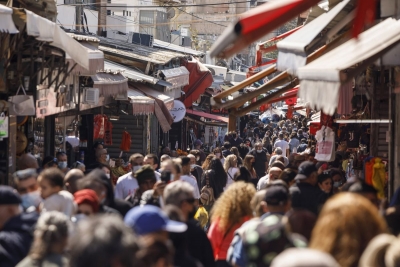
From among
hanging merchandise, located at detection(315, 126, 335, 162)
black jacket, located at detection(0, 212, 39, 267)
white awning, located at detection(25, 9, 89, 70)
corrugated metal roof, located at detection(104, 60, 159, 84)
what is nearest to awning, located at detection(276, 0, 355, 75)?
white awning, located at detection(25, 9, 89, 70)

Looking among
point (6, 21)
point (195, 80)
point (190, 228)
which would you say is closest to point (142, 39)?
point (195, 80)

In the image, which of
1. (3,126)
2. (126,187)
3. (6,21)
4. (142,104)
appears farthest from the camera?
(142,104)

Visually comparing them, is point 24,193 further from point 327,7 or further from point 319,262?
point 327,7

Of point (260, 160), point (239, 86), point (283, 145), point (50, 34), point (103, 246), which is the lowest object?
point (260, 160)

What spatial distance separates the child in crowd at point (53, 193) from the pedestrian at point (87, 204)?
0.28m

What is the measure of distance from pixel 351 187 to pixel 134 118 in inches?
701

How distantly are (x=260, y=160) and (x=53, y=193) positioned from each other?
46.7ft

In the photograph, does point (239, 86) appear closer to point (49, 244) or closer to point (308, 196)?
point (308, 196)

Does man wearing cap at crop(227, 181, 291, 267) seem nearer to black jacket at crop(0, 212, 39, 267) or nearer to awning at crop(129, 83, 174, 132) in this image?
black jacket at crop(0, 212, 39, 267)

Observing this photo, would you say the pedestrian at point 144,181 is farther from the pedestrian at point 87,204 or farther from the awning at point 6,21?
the pedestrian at point 87,204

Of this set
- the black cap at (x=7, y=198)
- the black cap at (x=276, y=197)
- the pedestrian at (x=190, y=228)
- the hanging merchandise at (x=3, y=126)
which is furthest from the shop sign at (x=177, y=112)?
the black cap at (x=7, y=198)

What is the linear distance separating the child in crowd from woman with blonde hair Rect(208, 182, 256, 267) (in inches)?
52.5

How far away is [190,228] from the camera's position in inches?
284

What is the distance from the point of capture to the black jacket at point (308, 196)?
9602 millimetres
